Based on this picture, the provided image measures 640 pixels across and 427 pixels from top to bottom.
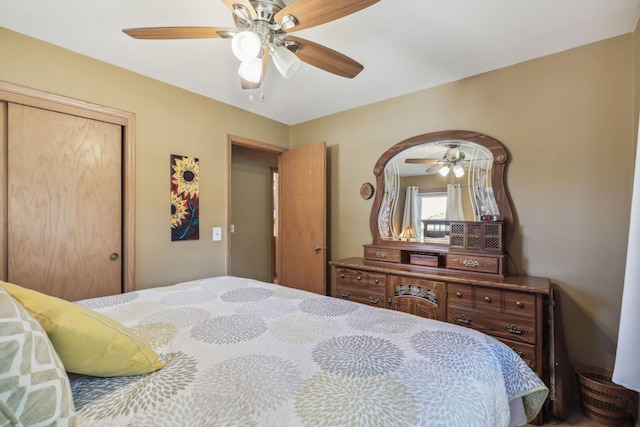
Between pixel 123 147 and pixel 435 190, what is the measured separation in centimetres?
266

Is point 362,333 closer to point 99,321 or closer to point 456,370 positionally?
point 456,370

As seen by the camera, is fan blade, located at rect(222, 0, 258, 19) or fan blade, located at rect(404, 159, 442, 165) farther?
fan blade, located at rect(404, 159, 442, 165)

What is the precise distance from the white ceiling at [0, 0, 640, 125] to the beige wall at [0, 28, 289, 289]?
0.36ft

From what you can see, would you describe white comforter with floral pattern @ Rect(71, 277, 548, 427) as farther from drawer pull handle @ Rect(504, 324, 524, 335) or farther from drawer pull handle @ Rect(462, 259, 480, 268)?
drawer pull handle @ Rect(462, 259, 480, 268)

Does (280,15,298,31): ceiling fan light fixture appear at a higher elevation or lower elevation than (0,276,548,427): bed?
higher

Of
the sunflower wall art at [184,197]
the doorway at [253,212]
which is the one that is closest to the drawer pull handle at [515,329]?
the sunflower wall art at [184,197]

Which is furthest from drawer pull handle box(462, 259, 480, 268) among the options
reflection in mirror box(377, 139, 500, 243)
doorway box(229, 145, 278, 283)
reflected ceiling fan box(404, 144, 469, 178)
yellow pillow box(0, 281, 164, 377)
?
doorway box(229, 145, 278, 283)

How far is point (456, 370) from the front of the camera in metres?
0.91

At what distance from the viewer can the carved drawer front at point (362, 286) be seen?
2.51 meters

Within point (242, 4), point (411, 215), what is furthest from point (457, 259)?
point (242, 4)

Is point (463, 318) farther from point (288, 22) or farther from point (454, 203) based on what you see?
point (288, 22)

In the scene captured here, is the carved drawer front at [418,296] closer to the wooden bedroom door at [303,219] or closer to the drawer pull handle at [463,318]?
the drawer pull handle at [463,318]

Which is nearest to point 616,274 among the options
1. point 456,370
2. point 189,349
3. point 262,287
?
point 456,370

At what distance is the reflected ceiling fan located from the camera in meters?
2.50
